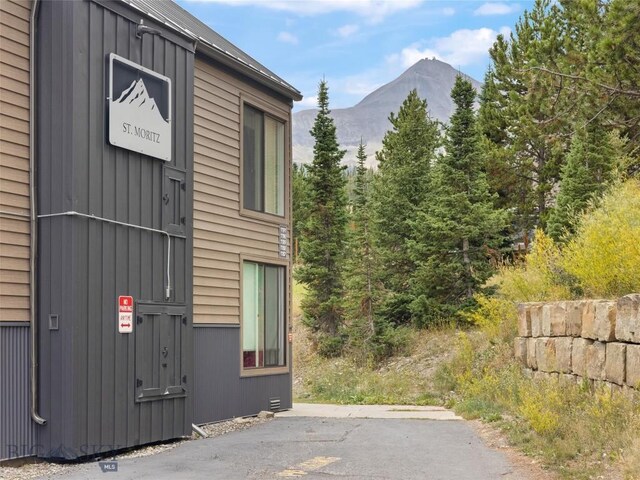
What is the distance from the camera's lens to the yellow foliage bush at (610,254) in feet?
39.1

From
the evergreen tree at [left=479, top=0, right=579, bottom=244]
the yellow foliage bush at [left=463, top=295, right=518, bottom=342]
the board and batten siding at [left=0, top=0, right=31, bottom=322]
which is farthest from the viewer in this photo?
the evergreen tree at [left=479, top=0, right=579, bottom=244]

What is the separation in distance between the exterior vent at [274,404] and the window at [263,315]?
0.65 m

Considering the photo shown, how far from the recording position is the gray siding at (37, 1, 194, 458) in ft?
31.0

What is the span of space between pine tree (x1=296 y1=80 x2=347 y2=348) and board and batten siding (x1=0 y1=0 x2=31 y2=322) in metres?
19.3

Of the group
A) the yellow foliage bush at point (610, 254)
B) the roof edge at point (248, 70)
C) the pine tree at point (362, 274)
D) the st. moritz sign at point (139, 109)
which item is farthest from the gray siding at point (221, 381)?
the pine tree at point (362, 274)

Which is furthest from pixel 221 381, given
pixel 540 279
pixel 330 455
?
pixel 540 279

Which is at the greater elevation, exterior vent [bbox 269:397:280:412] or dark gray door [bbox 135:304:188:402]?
dark gray door [bbox 135:304:188:402]

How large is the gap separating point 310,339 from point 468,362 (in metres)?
11.1

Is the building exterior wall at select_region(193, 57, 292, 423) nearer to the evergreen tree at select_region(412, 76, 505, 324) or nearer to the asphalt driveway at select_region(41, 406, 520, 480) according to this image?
the asphalt driveway at select_region(41, 406, 520, 480)

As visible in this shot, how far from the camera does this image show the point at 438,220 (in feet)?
78.6

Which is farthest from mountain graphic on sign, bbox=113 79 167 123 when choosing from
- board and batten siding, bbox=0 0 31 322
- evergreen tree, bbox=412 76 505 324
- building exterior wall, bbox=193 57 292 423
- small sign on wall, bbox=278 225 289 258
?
evergreen tree, bbox=412 76 505 324

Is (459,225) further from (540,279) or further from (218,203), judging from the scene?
(218,203)

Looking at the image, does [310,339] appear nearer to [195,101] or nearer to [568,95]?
[568,95]

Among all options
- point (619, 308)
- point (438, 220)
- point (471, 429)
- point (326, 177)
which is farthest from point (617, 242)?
point (326, 177)
